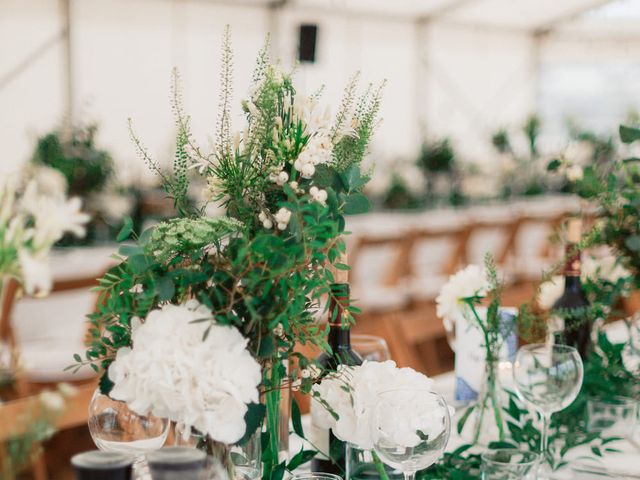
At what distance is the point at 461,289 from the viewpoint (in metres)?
1.46

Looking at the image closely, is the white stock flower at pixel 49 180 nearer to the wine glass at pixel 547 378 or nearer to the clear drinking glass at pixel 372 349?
the clear drinking glass at pixel 372 349

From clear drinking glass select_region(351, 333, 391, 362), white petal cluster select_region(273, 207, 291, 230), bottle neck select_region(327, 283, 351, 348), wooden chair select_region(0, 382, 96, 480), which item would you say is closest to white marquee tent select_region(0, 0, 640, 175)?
wooden chair select_region(0, 382, 96, 480)

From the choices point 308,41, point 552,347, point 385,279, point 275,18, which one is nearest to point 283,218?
point 552,347

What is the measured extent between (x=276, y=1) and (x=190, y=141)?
9.01m

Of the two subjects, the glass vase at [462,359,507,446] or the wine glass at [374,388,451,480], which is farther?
the glass vase at [462,359,507,446]

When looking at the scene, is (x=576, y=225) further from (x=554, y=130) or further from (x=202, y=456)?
(x=554, y=130)

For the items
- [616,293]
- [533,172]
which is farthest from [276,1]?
[616,293]

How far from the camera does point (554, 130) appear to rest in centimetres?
1355

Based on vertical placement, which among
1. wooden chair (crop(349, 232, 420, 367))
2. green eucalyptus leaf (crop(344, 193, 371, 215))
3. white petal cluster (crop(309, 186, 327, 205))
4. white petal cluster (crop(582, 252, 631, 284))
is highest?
white petal cluster (crop(309, 186, 327, 205))

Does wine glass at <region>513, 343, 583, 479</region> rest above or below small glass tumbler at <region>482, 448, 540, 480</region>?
above

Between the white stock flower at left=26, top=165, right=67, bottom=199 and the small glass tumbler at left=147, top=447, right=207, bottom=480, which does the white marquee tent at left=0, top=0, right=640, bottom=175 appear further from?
the small glass tumbler at left=147, top=447, right=207, bottom=480

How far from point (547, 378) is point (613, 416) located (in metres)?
0.30

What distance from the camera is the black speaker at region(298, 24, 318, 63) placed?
18.8 feet

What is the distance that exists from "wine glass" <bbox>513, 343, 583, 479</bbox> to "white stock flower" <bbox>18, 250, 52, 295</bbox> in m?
0.86
